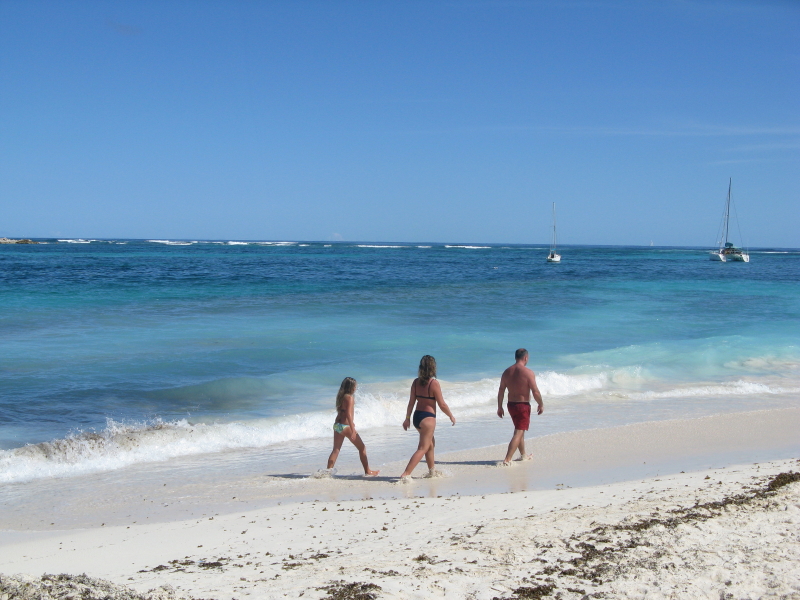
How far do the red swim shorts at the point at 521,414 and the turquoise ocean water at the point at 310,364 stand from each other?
1.34m

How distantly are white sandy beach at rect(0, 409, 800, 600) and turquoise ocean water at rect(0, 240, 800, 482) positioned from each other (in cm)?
236

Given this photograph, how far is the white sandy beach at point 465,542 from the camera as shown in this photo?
166 inches

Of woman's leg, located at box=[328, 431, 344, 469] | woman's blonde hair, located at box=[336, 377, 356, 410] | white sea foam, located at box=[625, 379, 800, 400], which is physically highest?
woman's blonde hair, located at box=[336, 377, 356, 410]

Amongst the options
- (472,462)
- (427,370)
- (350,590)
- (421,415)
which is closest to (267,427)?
(421,415)

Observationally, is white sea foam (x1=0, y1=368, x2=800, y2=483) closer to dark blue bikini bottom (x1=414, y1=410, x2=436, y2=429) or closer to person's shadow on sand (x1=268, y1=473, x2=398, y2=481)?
person's shadow on sand (x1=268, y1=473, x2=398, y2=481)

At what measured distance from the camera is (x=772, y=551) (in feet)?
15.2

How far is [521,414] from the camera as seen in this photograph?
26.3 ft

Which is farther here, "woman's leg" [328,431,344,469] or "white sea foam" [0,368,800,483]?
"white sea foam" [0,368,800,483]

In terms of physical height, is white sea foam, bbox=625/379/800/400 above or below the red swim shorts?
below

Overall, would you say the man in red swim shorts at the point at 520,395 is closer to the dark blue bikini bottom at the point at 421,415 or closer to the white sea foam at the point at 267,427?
the dark blue bikini bottom at the point at 421,415

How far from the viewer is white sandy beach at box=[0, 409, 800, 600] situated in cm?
421

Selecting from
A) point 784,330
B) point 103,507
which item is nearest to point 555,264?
point 784,330

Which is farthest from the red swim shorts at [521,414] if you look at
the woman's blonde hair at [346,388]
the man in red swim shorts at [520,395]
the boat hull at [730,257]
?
the boat hull at [730,257]

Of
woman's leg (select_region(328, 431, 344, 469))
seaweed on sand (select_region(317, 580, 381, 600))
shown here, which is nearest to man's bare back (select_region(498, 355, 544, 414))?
woman's leg (select_region(328, 431, 344, 469))
